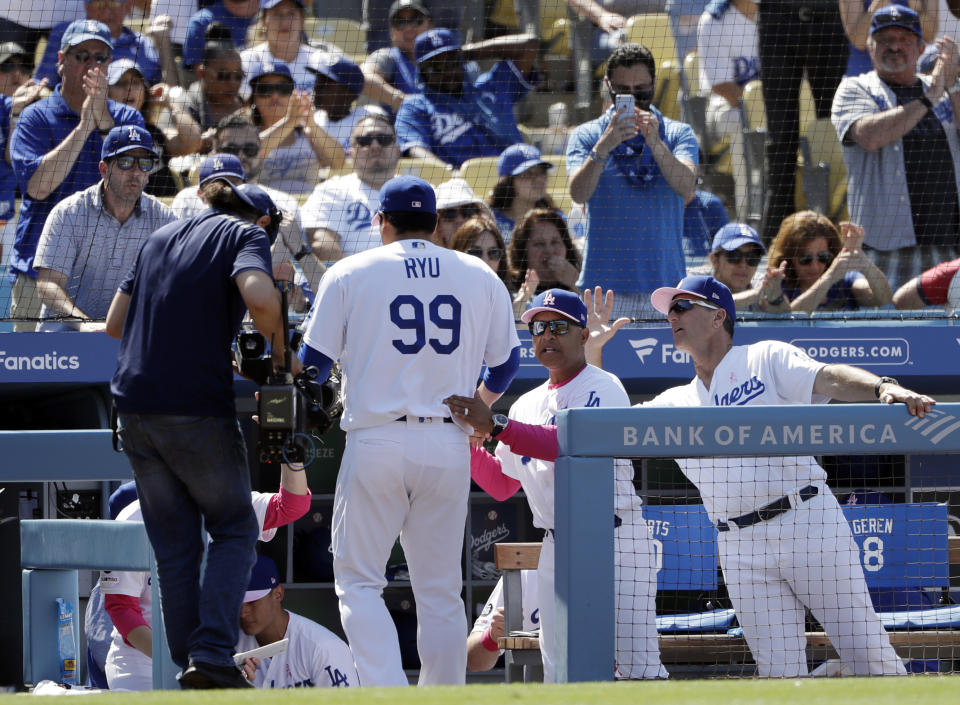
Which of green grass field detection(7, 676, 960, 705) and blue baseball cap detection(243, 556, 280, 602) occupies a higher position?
blue baseball cap detection(243, 556, 280, 602)

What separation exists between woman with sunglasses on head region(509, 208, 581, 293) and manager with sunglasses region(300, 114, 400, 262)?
85 centimetres

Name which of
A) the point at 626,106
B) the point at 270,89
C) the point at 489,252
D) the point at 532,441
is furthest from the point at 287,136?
the point at 532,441

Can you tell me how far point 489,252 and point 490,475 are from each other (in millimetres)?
2437

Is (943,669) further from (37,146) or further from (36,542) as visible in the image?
(37,146)

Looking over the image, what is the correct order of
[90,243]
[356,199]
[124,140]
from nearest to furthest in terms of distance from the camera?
[124,140], [90,243], [356,199]

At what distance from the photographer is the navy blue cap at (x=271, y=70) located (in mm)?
8398

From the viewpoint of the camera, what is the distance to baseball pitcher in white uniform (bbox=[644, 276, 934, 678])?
4160mm

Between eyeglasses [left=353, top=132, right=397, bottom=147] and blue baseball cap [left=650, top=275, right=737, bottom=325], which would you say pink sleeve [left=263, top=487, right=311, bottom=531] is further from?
eyeglasses [left=353, top=132, right=397, bottom=147]

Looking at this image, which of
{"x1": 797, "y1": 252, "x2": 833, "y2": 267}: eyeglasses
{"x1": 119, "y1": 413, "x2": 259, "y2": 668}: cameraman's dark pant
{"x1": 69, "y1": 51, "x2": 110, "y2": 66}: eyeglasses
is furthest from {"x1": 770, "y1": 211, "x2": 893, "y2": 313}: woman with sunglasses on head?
{"x1": 119, "y1": 413, "x2": 259, "y2": 668}: cameraman's dark pant

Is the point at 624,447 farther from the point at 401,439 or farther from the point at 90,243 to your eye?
the point at 90,243

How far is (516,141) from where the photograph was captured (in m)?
8.84

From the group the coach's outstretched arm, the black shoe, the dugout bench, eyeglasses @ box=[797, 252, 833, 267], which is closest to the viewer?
the black shoe

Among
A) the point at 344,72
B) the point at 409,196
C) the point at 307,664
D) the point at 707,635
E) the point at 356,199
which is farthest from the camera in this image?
the point at 344,72

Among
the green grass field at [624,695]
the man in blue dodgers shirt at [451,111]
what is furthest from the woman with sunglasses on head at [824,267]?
the green grass field at [624,695]
